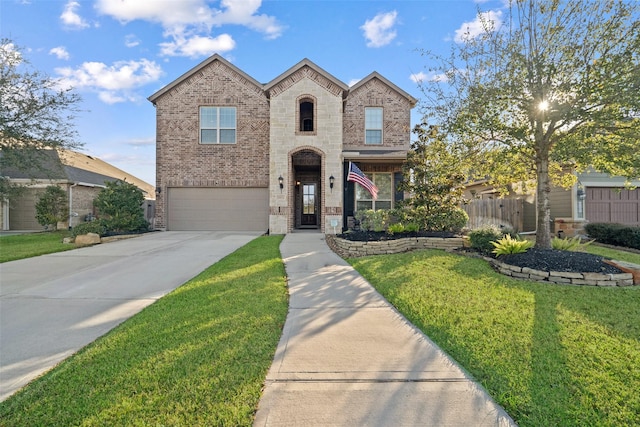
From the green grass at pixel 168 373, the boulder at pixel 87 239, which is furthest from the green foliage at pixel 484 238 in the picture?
the boulder at pixel 87 239

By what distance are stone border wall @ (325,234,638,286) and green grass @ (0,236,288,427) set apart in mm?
4272

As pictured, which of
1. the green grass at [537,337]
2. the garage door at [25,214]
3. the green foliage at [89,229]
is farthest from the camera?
the garage door at [25,214]

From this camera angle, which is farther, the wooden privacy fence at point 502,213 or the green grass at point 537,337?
the wooden privacy fence at point 502,213

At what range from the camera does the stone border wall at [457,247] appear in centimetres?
520

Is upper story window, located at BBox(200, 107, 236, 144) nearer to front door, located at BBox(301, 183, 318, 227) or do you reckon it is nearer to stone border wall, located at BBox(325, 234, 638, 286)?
front door, located at BBox(301, 183, 318, 227)

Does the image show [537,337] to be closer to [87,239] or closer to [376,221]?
[376,221]

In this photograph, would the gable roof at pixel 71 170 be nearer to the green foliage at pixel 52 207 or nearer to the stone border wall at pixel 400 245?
the green foliage at pixel 52 207

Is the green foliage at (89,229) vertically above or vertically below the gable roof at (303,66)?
below

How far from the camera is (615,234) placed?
995 cm

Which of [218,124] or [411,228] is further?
[218,124]

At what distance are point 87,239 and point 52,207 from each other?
6687 millimetres

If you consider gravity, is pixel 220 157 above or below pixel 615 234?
above

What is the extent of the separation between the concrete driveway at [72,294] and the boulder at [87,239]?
1.33 meters

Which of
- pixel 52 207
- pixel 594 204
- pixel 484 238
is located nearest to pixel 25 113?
pixel 52 207
